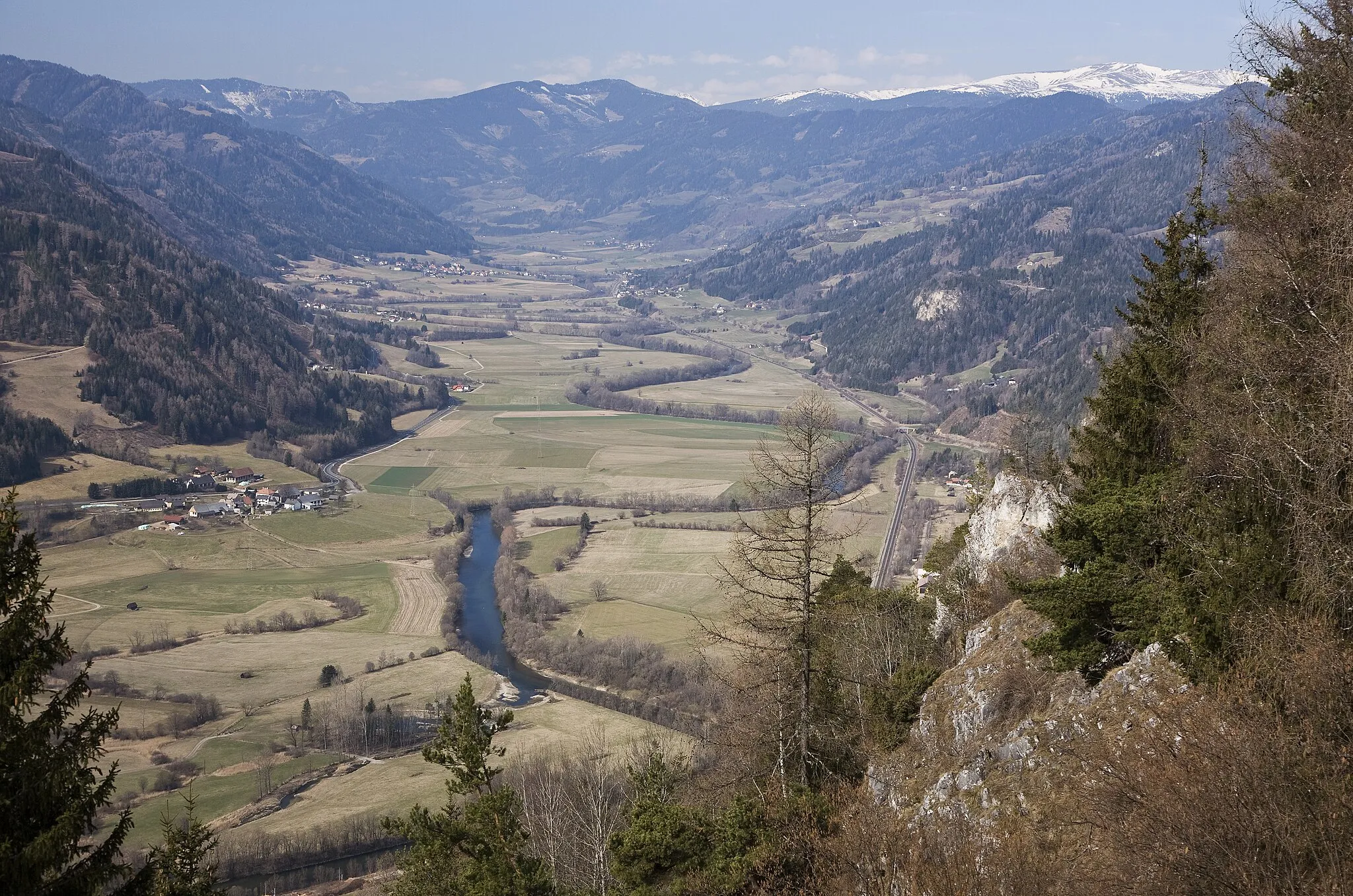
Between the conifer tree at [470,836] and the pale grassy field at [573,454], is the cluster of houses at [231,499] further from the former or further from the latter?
the conifer tree at [470,836]

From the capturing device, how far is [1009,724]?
65.6 feet

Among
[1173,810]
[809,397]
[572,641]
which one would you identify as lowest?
[572,641]

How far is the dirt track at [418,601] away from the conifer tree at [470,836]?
193 ft

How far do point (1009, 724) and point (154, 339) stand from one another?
16904 centimetres

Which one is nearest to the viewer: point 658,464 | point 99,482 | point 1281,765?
point 1281,765

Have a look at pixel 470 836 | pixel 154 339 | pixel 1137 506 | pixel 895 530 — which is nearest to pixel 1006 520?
pixel 1137 506

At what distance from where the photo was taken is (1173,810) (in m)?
11.8

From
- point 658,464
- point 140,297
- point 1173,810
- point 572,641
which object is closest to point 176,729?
point 572,641

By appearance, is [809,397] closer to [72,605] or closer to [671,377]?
[72,605]

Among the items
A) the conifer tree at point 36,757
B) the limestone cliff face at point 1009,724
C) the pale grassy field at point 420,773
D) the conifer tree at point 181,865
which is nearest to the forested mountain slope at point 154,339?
the pale grassy field at point 420,773

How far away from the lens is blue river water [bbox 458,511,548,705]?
234 ft

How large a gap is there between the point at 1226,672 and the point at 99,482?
12447 centimetres

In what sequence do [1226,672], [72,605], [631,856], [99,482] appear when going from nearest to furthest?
[1226,672], [631,856], [72,605], [99,482]

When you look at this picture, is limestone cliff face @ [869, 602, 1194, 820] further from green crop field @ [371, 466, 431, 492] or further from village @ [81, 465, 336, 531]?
green crop field @ [371, 466, 431, 492]
